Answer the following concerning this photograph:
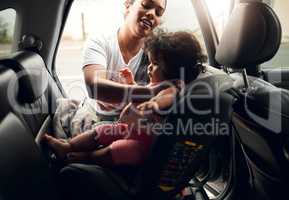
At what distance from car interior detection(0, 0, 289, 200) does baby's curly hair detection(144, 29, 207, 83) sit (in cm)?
6

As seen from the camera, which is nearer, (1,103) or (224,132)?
(1,103)

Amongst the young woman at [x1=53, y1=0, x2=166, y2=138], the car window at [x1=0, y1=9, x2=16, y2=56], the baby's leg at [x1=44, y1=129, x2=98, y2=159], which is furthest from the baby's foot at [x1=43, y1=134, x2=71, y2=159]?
the car window at [x1=0, y1=9, x2=16, y2=56]

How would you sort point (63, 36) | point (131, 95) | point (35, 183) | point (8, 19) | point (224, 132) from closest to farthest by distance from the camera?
1. point (35, 183)
2. point (224, 132)
3. point (131, 95)
4. point (8, 19)
5. point (63, 36)

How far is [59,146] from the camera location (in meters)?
1.65

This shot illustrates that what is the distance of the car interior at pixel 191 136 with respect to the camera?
1.23m

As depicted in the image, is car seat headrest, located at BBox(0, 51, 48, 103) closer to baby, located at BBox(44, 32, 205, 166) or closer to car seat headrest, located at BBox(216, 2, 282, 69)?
baby, located at BBox(44, 32, 205, 166)

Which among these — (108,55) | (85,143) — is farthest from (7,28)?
(85,143)

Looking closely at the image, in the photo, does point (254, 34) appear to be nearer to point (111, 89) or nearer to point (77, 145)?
point (111, 89)

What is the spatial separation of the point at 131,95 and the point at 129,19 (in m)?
0.48

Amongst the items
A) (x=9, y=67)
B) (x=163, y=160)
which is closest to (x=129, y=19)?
(x=9, y=67)

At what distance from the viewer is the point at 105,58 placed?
1811mm

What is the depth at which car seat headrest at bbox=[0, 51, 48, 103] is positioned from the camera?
1.42 m

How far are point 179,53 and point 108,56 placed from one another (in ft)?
1.79

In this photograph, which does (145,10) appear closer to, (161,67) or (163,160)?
(161,67)
